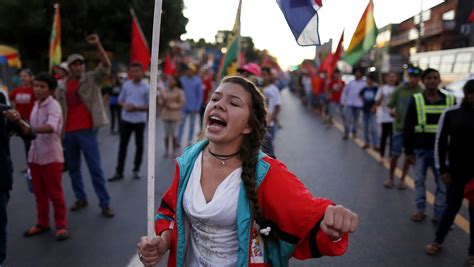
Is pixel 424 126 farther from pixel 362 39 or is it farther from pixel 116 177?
pixel 116 177

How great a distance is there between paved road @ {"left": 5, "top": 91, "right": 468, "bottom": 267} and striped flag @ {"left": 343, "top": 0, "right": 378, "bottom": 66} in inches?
74.4

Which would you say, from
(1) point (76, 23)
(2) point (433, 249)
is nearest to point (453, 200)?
(2) point (433, 249)

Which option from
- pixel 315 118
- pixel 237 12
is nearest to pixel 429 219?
pixel 237 12

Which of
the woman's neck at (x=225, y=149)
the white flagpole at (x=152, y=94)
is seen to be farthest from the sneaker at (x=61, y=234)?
the woman's neck at (x=225, y=149)

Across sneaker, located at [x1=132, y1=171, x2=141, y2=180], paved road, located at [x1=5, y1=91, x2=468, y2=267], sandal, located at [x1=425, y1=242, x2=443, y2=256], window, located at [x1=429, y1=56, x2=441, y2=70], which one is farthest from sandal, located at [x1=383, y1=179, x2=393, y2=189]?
window, located at [x1=429, y1=56, x2=441, y2=70]

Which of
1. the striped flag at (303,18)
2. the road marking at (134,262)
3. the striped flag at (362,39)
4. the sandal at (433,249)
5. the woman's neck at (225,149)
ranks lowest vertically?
the road marking at (134,262)

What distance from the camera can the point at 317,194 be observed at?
656 centimetres

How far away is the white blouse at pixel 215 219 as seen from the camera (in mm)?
2211

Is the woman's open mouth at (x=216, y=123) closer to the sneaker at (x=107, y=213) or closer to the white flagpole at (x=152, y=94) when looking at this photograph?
the white flagpole at (x=152, y=94)

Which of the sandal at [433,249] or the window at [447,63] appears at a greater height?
the window at [447,63]

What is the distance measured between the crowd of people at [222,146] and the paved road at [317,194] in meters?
0.18

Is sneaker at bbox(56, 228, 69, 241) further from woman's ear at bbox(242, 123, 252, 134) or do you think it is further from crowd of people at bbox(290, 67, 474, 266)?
crowd of people at bbox(290, 67, 474, 266)

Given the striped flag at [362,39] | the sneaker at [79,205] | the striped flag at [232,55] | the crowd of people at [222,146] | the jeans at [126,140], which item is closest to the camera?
the crowd of people at [222,146]

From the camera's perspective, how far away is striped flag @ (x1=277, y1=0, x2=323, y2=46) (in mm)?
2947
